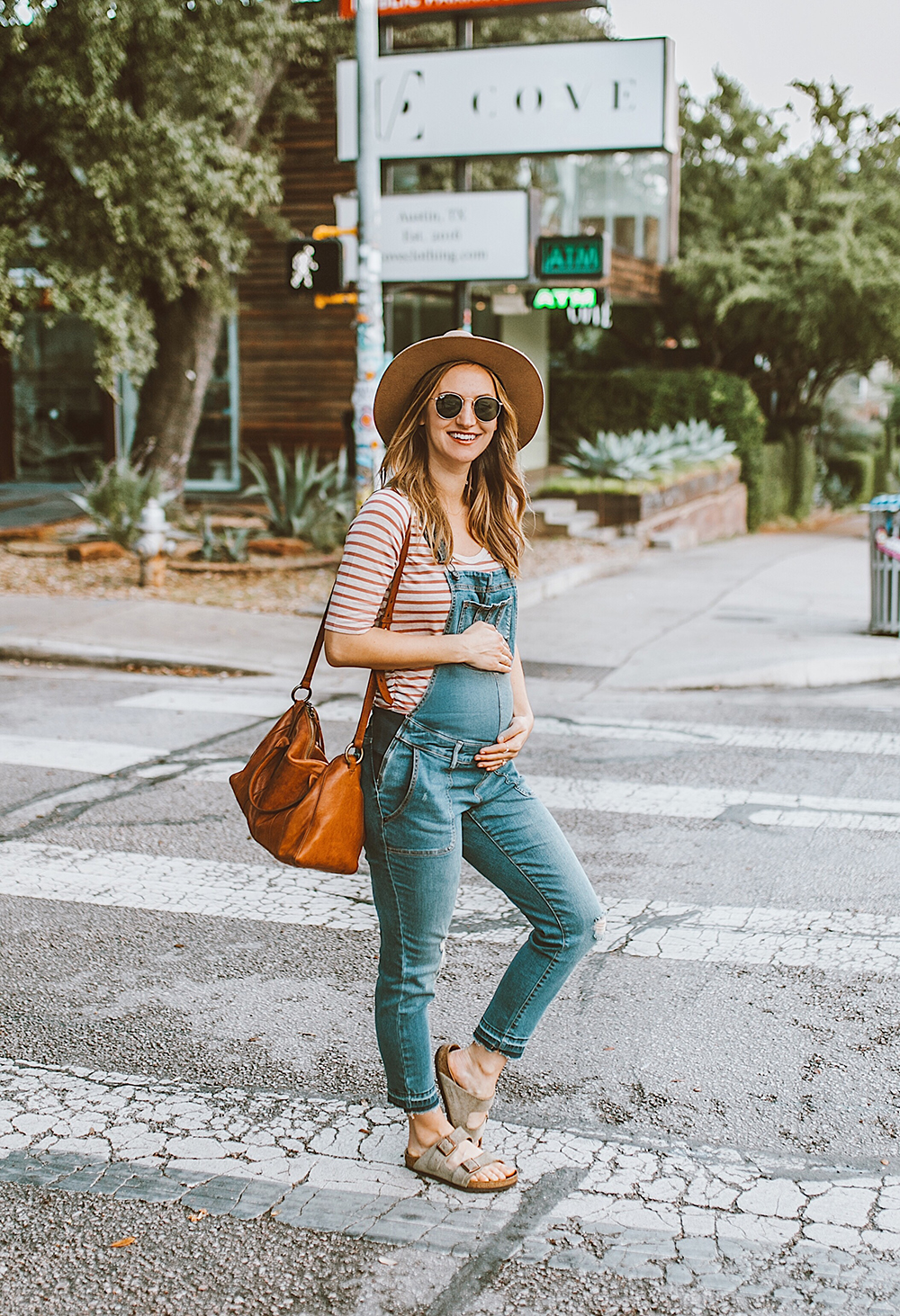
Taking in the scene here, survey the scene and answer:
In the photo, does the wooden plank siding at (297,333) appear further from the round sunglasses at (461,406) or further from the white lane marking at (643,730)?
the round sunglasses at (461,406)

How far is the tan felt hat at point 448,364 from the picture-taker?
3158 mm

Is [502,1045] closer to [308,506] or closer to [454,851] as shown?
[454,851]

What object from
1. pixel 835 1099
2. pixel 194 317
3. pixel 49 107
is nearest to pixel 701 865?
pixel 835 1099

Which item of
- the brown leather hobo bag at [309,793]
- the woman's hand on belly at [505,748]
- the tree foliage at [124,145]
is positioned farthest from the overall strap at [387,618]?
the tree foliage at [124,145]

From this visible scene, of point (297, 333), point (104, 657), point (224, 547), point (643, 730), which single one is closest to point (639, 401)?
point (297, 333)

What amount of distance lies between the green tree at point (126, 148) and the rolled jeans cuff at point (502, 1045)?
10.6 metres

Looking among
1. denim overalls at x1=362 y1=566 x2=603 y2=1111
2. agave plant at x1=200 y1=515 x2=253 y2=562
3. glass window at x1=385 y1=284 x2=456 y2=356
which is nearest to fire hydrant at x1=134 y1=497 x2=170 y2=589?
agave plant at x1=200 y1=515 x2=253 y2=562

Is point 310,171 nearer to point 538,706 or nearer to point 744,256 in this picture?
point 744,256

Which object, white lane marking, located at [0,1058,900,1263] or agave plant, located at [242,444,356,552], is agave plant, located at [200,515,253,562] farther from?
white lane marking, located at [0,1058,900,1263]

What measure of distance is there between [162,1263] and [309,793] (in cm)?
103

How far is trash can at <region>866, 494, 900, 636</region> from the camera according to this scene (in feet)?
35.0

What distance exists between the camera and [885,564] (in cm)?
1079

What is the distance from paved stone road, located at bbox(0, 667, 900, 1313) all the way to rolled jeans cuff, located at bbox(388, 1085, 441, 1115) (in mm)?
176

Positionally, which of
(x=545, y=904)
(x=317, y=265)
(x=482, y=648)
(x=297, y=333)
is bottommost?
(x=545, y=904)
